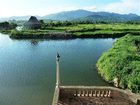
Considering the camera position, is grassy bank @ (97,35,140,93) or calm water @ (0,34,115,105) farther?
grassy bank @ (97,35,140,93)

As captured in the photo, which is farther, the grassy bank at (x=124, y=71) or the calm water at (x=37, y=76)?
the grassy bank at (x=124, y=71)

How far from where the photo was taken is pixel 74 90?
15.0m

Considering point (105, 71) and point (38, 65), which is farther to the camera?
point (38, 65)

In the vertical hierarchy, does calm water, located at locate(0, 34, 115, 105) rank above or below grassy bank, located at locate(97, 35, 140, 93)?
below

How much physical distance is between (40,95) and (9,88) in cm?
377

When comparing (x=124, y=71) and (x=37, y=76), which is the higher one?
(x=124, y=71)

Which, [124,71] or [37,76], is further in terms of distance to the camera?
[37,76]

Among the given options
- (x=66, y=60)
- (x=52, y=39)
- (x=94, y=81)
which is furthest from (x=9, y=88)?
(x=52, y=39)

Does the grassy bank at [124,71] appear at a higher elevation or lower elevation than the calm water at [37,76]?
higher

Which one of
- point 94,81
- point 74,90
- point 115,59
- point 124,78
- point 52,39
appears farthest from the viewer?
point 52,39

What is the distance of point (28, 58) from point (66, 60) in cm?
582

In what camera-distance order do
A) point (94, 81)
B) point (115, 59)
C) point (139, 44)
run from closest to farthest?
point (94, 81) → point (115, 59) → point (139, 44)

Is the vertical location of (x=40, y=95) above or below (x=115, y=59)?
below

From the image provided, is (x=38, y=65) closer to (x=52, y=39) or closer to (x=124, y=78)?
(x=124, y=78)
